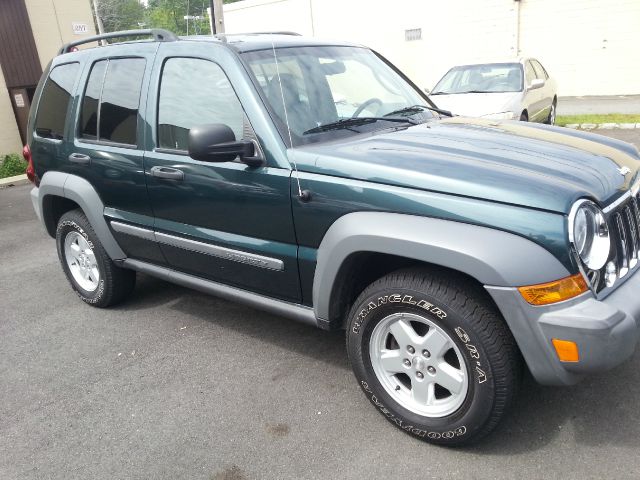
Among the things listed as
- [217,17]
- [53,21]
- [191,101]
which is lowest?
[191,101]

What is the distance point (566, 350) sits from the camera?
2.23 meters

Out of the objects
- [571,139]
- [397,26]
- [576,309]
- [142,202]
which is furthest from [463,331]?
[397,26]

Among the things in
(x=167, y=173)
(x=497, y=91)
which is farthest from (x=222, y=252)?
(x=497, y=91)

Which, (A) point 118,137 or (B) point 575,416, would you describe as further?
(A) point 118,137

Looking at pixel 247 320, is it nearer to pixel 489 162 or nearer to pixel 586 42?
pixel 489 162

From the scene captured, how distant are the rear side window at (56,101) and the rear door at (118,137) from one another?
207 millimetres

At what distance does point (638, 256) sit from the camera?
105 inches

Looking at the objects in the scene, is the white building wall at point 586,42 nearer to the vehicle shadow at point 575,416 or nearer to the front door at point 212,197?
the vehicle shadow at point 575,416

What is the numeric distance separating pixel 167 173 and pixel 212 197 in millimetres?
390

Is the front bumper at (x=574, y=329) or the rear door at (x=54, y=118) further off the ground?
the rear door at (x=54, y=118)

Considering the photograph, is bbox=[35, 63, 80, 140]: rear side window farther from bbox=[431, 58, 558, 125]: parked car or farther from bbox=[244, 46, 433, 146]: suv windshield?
bbox=[431, 58, 558, 125]: parked car

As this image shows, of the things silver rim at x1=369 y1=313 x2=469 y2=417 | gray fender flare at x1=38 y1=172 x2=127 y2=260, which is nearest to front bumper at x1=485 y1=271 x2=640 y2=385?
silver rim at x1=369 y1=313 x2=469 y2=417

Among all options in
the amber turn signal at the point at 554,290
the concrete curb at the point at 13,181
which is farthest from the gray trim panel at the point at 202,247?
the concrete curb at the point at 13,181

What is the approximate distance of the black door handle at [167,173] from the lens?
11.0ft
